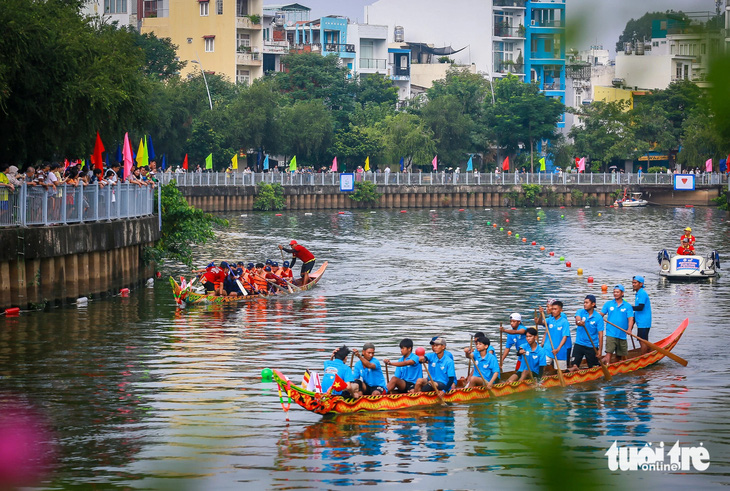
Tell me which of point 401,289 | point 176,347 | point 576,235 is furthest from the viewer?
point 576,235

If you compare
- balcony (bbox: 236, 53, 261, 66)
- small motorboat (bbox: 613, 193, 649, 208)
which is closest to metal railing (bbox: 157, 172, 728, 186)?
small motorboat (bbox: 613, 193, 649, 208)

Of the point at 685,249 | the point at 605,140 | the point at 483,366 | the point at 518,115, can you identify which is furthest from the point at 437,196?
the point at 483,366

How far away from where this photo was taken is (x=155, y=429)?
712 inches

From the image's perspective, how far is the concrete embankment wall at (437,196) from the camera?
9344cm

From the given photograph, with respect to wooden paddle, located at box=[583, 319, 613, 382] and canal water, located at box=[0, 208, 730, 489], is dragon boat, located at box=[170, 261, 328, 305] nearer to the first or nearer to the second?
canal water, located at box=[0, 208, 730, 489]

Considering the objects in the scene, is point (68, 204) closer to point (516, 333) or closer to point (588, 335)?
point (516, 333)

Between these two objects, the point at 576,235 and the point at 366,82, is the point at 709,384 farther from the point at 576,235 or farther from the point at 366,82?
the point at 366,82

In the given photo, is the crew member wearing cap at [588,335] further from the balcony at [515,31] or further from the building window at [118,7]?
the building window at [118,7]

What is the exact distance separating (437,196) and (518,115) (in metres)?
13.8

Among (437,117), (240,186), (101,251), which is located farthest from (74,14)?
(437,117)

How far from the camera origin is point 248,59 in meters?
117

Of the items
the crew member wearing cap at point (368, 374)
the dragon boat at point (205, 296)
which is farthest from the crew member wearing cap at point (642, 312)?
the dragon boat at point (205, 296)

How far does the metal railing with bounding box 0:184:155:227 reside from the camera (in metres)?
29.6

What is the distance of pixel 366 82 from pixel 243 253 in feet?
220
